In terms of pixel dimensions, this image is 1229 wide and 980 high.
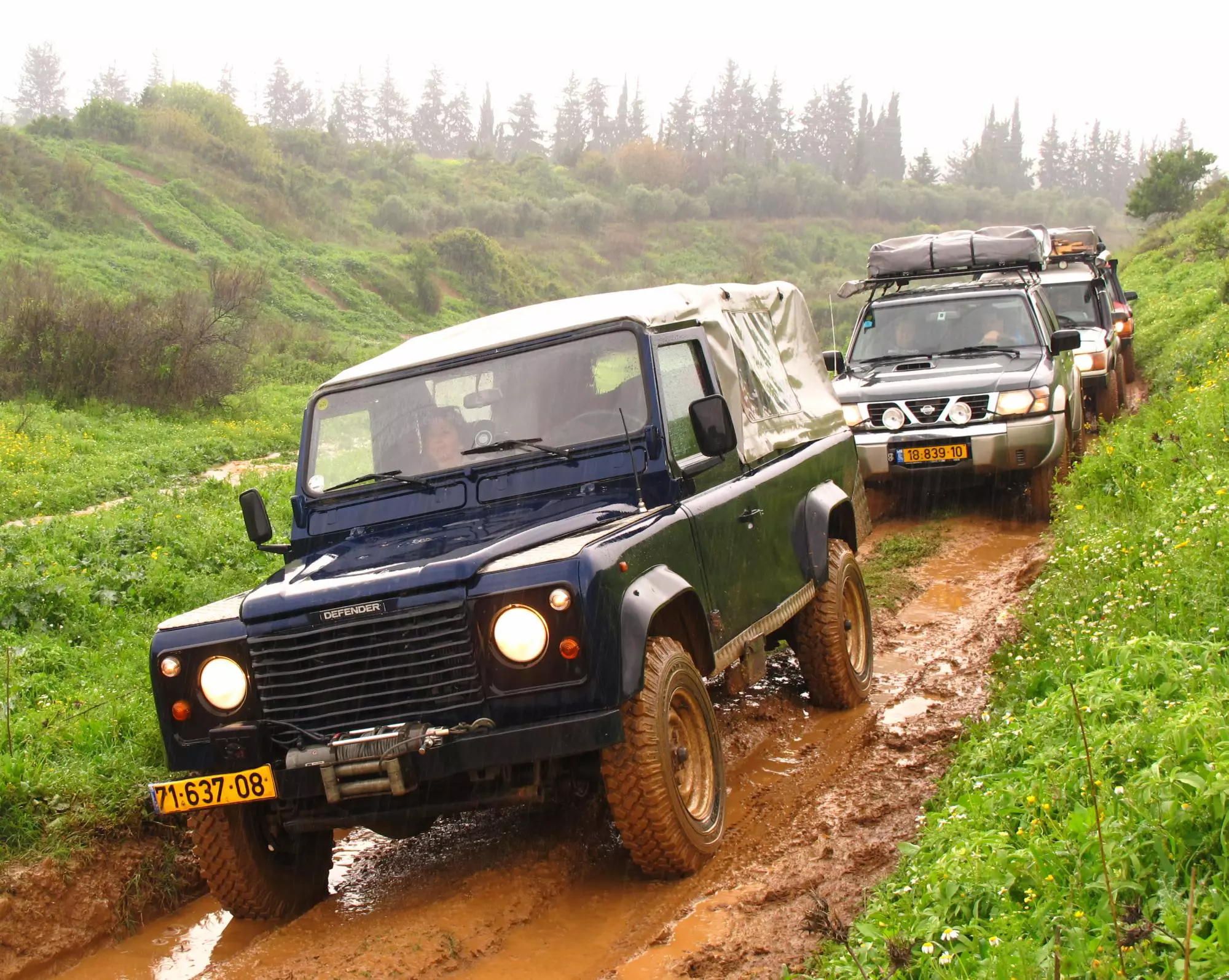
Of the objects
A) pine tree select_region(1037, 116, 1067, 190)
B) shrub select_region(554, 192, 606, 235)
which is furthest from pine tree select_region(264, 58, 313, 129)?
pine tree select_region(1037, 116, 1067, 190)

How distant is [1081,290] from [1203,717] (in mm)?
12794

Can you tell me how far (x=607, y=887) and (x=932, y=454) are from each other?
6547mm

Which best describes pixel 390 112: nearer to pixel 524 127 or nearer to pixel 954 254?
pixel 524 127

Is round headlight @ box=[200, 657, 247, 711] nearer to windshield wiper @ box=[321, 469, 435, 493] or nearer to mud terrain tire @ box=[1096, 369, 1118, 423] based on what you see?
windshield wiper @ box=[321, 469, 435, 493]

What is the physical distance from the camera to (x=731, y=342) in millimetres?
5961

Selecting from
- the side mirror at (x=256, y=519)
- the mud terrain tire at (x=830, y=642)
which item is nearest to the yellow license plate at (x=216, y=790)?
the side mirror at (x=256, y=519)

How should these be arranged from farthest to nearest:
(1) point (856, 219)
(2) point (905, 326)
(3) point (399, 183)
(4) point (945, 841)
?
(1) point (856, 219), (3) point (399, 183), (2) point (905, 326), (4) point (945, 841)

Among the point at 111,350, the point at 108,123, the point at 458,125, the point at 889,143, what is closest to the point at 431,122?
the point at 458,125

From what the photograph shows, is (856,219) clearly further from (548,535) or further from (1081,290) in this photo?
(548,535)

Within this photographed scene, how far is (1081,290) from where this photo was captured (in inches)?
592

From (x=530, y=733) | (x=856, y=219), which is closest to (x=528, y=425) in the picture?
(x=530, y=733)

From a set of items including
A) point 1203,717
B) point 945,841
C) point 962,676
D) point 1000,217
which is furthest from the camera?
point 1000,217

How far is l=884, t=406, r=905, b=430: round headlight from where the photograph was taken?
33.3 ft

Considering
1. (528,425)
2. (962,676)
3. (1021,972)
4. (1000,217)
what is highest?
(1000,217)
